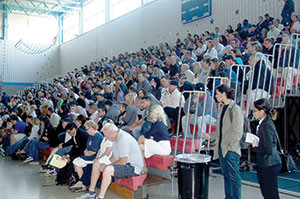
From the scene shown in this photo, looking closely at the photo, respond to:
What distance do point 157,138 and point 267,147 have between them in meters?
1.87

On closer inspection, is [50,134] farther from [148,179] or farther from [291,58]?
[291,58]

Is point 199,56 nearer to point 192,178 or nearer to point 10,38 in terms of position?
point 192,178

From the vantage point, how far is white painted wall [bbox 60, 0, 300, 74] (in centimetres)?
1145

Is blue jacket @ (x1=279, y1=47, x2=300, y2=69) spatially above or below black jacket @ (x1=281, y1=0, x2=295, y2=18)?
below

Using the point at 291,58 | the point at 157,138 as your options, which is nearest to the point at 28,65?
the point at 157,138

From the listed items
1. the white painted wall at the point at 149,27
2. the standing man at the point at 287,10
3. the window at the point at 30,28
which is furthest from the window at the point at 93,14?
the standing man at the point at 287,10

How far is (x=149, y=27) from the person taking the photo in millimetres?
17594

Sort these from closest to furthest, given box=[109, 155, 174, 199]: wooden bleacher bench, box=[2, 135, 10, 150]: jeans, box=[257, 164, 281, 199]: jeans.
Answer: box=[257, 164, 281, 199]: jeans
box=[109, 155, 174, 199]: wooden bleacher bench
box=[2, 135, 10, 150]: jeans

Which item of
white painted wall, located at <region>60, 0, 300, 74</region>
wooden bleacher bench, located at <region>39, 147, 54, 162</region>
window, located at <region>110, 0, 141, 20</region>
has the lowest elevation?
wooden bleacher bench, located at <region>39, 147, 54, 162</region>

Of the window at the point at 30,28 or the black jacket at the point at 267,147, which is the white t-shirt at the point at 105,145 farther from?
the window at the point at 30,28

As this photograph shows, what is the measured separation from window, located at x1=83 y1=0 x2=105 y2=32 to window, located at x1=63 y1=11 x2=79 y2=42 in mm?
1459

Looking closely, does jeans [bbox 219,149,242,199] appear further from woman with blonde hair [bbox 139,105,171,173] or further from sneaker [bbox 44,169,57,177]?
sneaker [bbox 44,169,57,177]

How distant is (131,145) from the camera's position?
4.73 metres

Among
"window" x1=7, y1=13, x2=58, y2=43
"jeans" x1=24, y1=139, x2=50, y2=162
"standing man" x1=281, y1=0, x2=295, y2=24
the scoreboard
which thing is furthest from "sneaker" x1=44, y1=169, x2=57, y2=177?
"window" x1=7, y1=13, x2=58, y2=43
